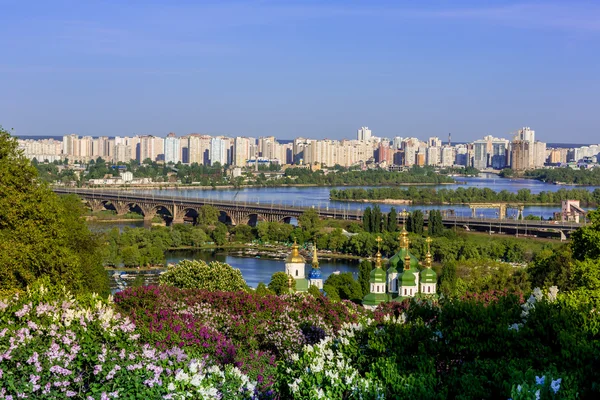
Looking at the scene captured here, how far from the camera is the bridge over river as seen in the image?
2480 centimetres

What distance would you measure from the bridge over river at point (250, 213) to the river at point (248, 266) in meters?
5.85

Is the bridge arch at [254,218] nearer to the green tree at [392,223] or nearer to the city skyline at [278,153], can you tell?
the green tree at [392,223]

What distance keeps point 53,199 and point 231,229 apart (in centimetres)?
1913

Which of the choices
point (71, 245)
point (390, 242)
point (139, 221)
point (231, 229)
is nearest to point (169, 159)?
point (139, 221)

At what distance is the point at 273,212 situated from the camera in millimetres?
28172

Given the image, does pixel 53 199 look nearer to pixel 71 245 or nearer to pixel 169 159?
pixel 71 245

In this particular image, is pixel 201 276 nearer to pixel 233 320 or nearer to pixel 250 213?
pixel 233 320

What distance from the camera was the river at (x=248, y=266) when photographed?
16.1 metres

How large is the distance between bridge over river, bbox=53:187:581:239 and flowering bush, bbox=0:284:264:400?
19.4 meters

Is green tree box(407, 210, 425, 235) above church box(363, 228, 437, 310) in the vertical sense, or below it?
below

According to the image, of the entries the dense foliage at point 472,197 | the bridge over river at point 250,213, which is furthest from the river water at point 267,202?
the bridge over river at point 250,213

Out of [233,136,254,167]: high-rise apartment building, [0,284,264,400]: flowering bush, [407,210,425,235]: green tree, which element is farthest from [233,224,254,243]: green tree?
[233,136,254,167]: high-rise apartment building

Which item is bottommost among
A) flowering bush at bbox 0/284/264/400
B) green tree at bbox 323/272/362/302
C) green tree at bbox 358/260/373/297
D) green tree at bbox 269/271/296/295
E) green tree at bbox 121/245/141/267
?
green tree at bbox 121/245/141/267

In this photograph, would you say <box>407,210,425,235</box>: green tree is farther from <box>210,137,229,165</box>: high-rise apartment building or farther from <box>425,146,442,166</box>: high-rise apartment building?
<box>425,146,442,166</box>: high-rise apartment building
